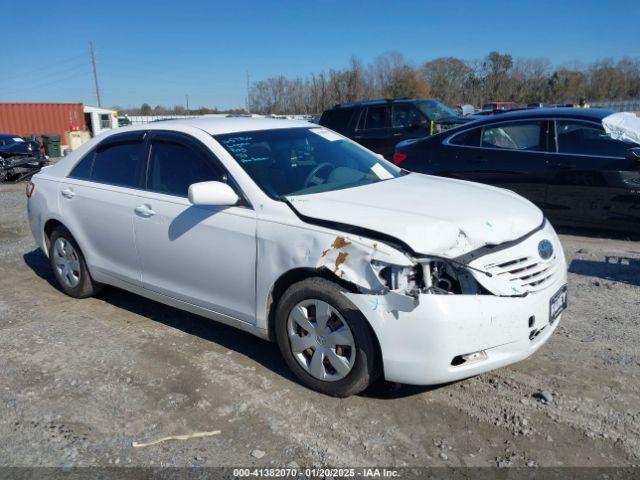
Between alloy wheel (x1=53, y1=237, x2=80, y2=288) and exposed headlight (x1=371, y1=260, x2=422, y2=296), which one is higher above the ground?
exposed headlight (x1=371, y1=260, x2=422, y2=296)

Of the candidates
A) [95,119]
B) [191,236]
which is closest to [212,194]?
[191,236]

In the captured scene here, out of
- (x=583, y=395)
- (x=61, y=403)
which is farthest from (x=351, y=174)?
(x=61, y=403)

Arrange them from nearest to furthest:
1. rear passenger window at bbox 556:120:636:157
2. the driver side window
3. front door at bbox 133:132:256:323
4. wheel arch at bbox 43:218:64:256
A: front door at bbox 133:132:256:323 < wheel arch at bbox 43:218:64:256 < rear passenger window at bbox 556:120:636:157 < the driver side window

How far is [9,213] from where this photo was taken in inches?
405

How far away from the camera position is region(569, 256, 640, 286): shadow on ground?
514cm

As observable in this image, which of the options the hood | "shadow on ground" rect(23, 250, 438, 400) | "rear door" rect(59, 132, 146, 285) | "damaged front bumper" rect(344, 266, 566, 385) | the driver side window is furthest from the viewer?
the driver side window

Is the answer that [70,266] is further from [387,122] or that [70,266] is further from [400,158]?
[387,122]

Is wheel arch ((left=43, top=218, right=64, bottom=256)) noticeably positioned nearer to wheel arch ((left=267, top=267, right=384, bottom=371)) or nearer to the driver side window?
wheel arch ((left=267, top=267, right=384, bottom=371))

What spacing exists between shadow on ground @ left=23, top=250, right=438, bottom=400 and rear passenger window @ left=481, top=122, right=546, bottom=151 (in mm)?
4379

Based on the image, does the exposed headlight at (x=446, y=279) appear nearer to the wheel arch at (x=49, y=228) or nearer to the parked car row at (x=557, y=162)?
the wheel arch at (x=49, y=228)

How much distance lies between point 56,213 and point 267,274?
2.71 m

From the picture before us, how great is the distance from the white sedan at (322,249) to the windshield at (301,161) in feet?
0.05

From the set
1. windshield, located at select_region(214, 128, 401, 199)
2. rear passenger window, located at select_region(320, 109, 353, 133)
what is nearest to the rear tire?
windshield, located at select_region(214, 128, 401, 199)

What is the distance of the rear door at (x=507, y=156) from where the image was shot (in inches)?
259
